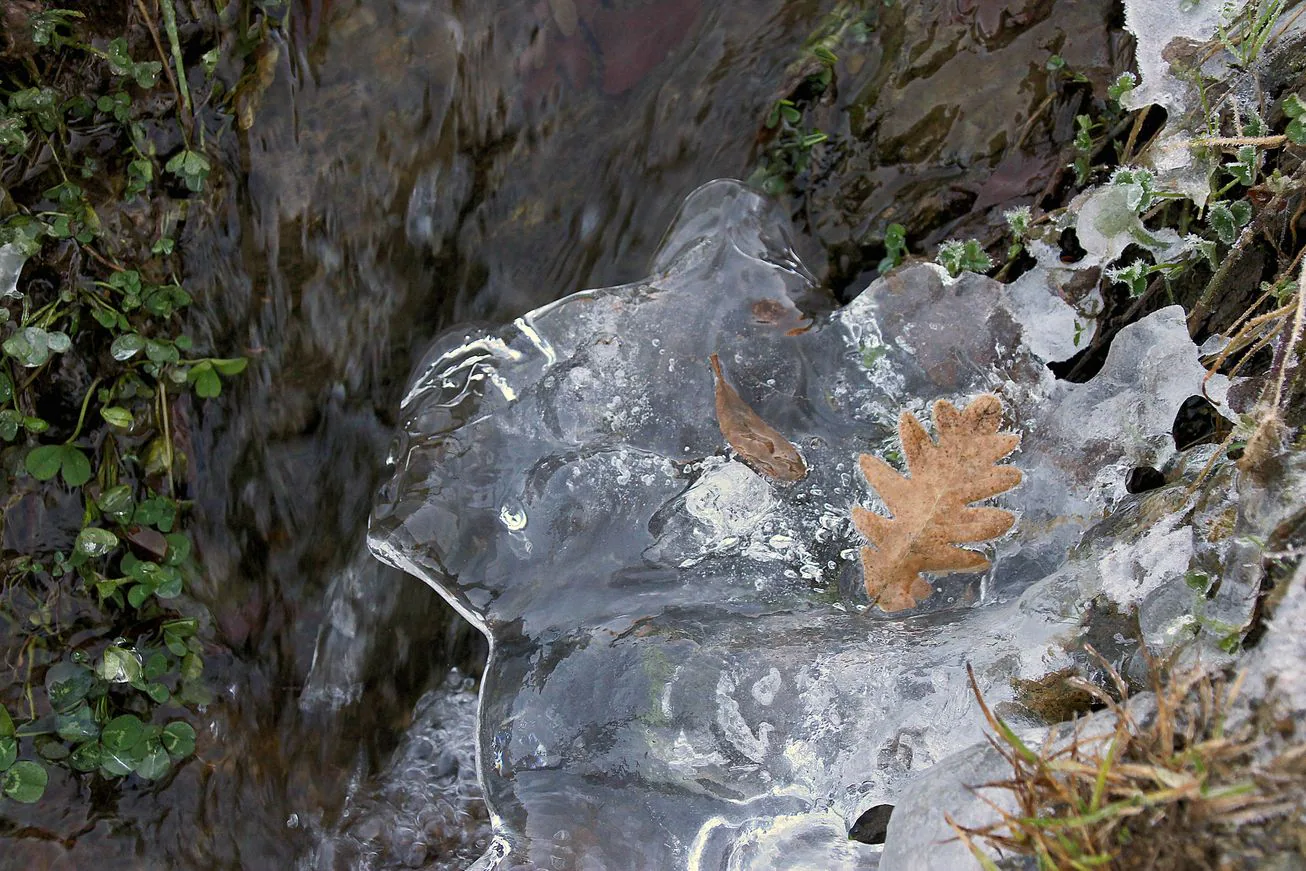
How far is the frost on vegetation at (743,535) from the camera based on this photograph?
2.04 metres

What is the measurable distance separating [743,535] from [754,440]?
234 mm

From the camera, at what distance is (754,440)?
2328 millimetres

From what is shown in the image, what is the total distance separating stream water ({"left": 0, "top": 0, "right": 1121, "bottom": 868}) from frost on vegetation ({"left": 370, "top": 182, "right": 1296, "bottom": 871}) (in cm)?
23

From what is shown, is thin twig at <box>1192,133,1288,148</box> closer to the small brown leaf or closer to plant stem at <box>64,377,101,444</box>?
the small brown leaf

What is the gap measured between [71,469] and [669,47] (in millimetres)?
1884

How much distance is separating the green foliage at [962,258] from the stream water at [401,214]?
172mm

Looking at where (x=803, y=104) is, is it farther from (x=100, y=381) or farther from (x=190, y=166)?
(x=100, y=381)

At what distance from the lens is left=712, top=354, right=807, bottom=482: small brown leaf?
2.31 meters

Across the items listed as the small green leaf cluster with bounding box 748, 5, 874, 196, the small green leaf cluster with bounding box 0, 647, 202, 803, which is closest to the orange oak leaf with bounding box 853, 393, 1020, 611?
the small green leaf cluster with bounding box 748, 5, 874, 196

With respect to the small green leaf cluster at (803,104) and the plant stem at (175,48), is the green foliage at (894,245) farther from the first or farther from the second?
the plant stem at (175,48)

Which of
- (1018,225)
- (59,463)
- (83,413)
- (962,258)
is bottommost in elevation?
(59,463)

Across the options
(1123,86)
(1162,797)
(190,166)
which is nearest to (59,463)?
(190,166)

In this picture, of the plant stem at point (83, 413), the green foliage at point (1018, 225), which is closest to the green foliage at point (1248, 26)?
the green foliage at point (1018, 225)

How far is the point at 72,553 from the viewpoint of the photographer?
7.93 feet
